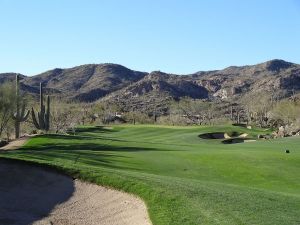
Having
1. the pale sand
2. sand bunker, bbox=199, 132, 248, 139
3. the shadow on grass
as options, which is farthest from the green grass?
the shadow on grass

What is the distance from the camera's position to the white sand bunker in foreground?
14.3 meters

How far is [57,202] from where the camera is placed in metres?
16.7

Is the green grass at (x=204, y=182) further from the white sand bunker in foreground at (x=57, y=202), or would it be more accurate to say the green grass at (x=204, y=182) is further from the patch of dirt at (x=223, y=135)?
the patch of dirt at (x=223, y=135)

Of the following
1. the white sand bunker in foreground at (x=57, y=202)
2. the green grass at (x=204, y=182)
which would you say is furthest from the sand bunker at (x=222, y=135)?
the white sand bunker in foreground at (x=57, y=202)

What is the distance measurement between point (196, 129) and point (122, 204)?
5354 cm

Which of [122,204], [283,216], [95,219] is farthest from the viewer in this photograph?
[122,204]

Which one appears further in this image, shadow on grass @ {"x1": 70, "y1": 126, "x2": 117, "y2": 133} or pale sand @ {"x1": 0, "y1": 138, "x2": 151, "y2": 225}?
shadow on grass @ {"x1": 70, "y1": 126, "x2": 117, "y2": 133}

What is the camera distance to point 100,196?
16.8 m

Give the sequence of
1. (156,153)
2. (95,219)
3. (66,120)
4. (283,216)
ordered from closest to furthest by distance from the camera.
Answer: (283,216) → (95,219) → (156,153) → (66,120)

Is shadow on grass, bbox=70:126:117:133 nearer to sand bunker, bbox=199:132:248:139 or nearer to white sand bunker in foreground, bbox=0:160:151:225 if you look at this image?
sand bunker, bbox=199:132:248:139

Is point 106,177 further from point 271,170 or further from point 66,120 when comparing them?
point 66,120

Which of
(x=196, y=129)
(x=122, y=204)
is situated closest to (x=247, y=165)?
(x=122, y=204)

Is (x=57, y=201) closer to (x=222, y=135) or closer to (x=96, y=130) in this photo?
(x=222, y=135)

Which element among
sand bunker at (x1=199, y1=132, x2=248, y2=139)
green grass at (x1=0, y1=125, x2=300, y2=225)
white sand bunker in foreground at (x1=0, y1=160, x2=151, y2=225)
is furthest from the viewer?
sand bunker at (x1=199, y1=132, x2=248, y2=139)
